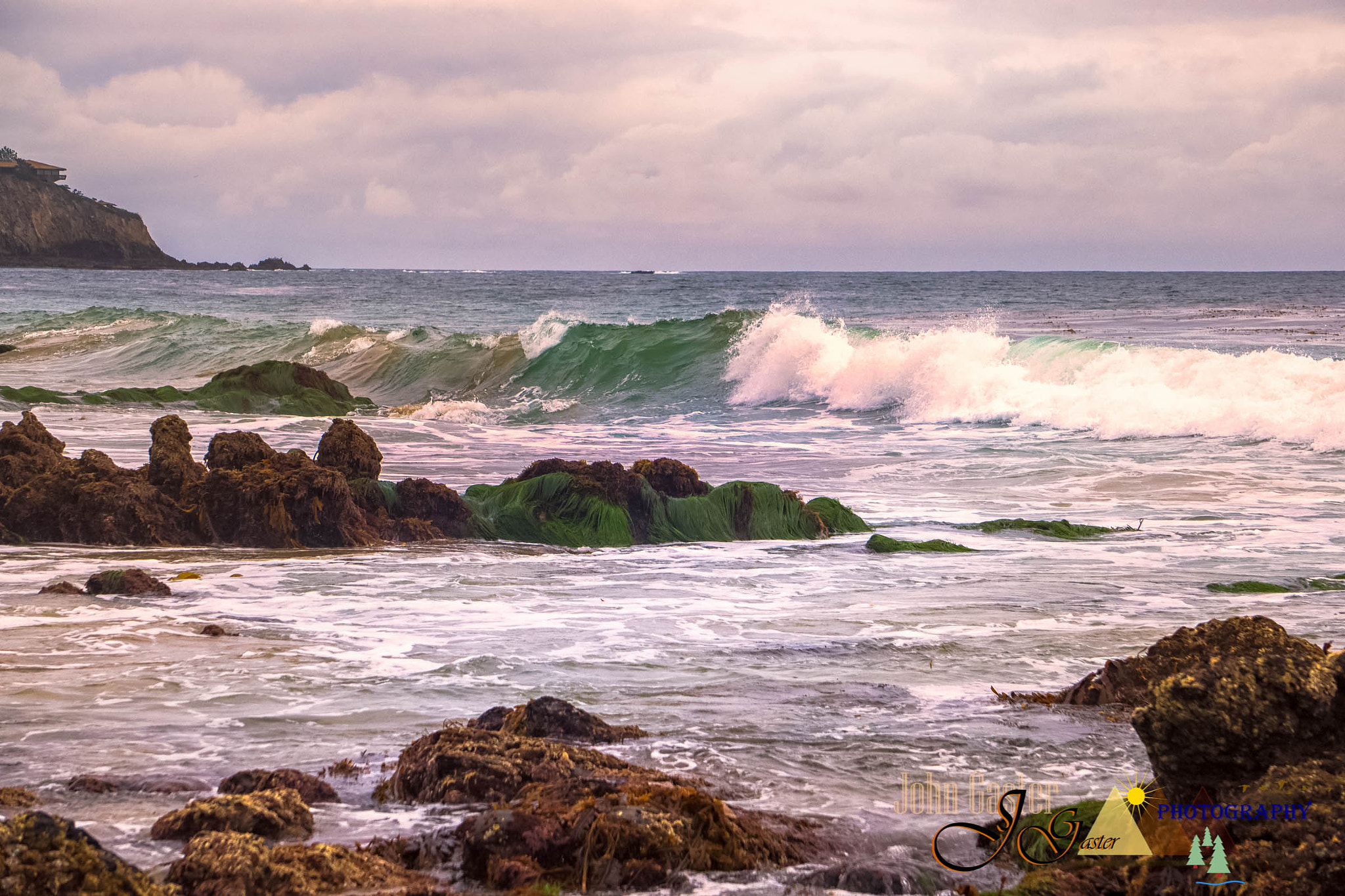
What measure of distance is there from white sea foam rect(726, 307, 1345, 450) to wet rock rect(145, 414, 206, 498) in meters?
13.2

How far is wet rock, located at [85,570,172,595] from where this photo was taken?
673cm

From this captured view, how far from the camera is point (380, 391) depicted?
90.2 ft

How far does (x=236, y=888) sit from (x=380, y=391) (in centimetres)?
2564

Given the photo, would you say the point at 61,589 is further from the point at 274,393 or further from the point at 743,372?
the point at 743,372

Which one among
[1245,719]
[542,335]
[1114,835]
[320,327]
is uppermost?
[320,327]

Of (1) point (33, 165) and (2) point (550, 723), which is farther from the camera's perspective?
(1) point (33, 165)

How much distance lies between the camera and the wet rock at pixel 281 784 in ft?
11.9

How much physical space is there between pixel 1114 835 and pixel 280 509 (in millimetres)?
7291

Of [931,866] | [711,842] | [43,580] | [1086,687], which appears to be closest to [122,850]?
[711,842]

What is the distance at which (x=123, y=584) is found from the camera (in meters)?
6.77

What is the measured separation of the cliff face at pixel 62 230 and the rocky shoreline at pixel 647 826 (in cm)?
12339

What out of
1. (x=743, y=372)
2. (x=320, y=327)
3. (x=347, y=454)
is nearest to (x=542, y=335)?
(x=743, y=372)

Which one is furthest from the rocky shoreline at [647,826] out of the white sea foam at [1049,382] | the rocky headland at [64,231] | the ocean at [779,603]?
the rocky headland at [64,231]

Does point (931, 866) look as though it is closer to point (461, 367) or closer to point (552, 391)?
point (552, 391)
